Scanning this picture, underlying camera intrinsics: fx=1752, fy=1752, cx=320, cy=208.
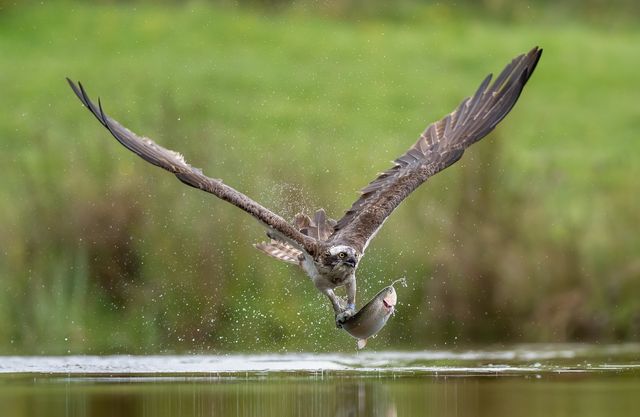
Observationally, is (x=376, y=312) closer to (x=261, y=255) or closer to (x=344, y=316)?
(x=344, y=316)

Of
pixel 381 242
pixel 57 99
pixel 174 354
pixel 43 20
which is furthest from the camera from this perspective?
pixel 43 20

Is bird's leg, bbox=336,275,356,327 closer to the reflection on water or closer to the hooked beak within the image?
the hooked beak

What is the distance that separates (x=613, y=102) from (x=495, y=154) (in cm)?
1103

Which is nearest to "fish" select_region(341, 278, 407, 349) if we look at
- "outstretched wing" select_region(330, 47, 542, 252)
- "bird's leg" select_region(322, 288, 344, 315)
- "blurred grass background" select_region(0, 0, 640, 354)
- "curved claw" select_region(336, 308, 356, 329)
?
"curved claw" select_region(336, 308, 356, 329)

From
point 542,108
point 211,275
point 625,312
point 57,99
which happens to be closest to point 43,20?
point 57,99

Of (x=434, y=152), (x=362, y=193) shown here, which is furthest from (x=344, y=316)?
(x=434, y=152)

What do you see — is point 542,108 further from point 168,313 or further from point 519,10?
point 168,313

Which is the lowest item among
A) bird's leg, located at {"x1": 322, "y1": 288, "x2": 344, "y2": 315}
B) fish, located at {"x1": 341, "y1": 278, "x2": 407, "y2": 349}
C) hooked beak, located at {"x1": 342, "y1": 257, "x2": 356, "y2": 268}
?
fish, located at {"x1": 341, "y1": 278, "x2": 407, "y2": 349}

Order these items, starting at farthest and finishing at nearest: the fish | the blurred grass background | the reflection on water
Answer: the blurred grass background, the fish, the reflection on water

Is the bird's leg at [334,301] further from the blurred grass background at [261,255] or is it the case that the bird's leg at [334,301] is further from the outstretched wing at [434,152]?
the blurred grass background at [261,255]

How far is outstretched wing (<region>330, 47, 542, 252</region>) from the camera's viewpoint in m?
19.2

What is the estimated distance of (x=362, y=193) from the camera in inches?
785

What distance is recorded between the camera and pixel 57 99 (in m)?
31.2

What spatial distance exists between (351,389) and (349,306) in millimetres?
1152
